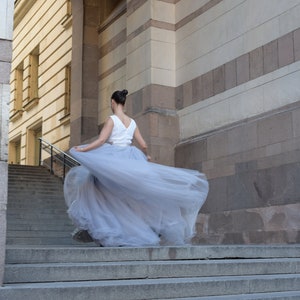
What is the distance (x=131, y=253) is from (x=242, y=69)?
6.20 meters

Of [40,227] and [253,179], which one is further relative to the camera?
[40,227]

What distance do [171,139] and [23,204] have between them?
369 cm

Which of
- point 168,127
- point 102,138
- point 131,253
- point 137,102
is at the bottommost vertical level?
→ point 131,253

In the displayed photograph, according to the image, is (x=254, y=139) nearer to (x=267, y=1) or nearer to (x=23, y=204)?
(x=267, y=1)

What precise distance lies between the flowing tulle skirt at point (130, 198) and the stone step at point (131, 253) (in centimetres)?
75

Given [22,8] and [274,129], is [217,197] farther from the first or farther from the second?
[22,8]

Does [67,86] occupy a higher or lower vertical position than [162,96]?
higher

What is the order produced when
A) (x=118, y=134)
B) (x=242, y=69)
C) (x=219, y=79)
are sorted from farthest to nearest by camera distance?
(x=219, y=79), (x=242, y=69), (x=118, y=134)

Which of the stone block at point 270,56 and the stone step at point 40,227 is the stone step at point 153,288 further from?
the stone step at point 40,227

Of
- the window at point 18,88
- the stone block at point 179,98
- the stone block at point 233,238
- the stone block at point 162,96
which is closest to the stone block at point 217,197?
the stone block at point 233,238

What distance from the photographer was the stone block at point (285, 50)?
9.80 m

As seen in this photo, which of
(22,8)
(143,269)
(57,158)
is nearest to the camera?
(143,269)

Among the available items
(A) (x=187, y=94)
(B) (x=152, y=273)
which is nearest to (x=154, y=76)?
(A) (x=187, y=94)

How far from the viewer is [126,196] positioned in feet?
22.0
